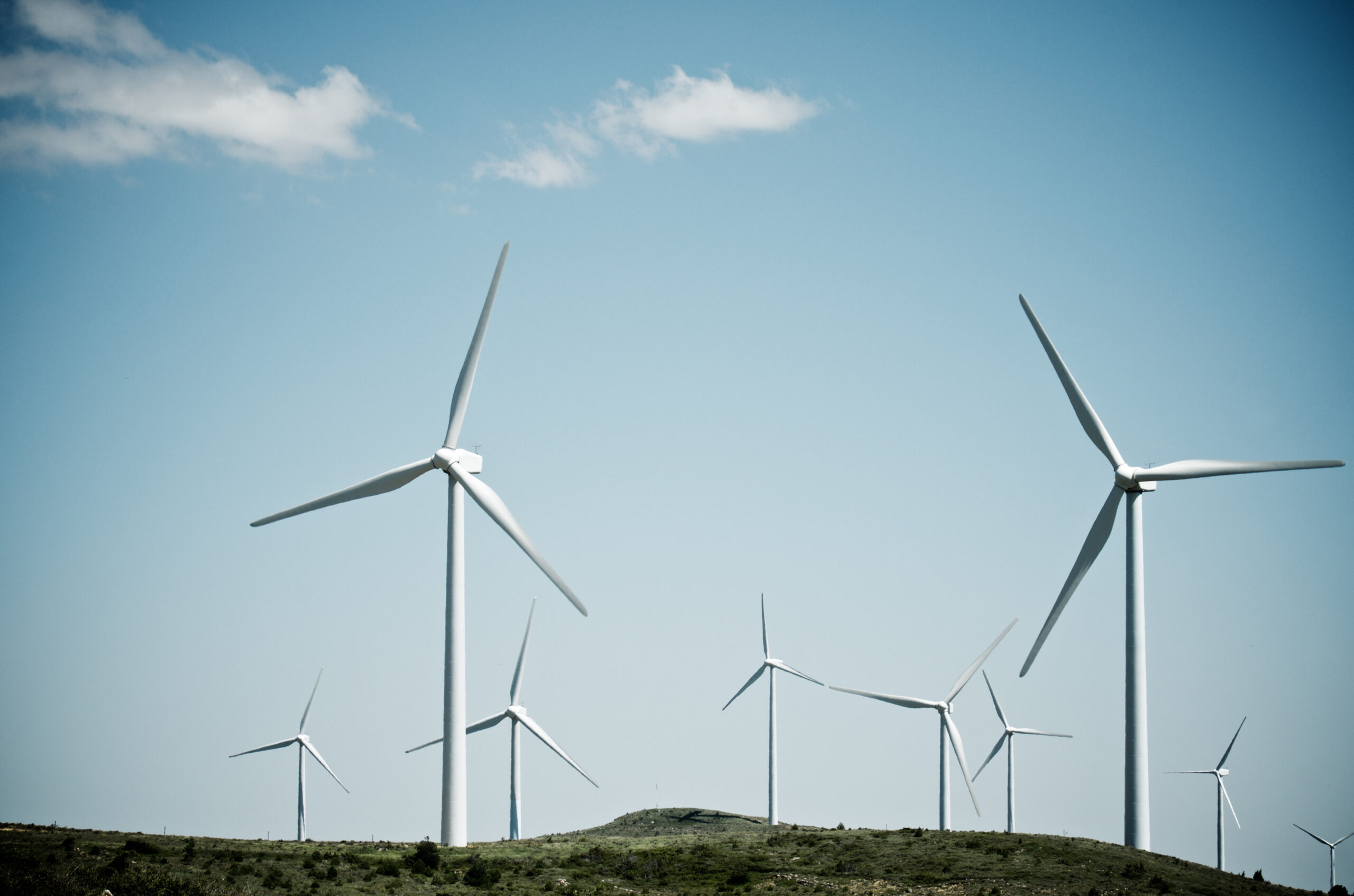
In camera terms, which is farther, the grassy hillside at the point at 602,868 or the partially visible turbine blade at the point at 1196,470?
the partially visible turbine blade at the point at 1196,470

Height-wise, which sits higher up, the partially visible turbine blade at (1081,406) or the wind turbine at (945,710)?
the partially visible turbine blade at (1081,406)

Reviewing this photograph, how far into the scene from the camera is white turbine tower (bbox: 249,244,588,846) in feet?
241

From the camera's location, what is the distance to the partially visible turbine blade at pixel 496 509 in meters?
72.4

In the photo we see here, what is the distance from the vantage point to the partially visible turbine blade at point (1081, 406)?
77.6 metres

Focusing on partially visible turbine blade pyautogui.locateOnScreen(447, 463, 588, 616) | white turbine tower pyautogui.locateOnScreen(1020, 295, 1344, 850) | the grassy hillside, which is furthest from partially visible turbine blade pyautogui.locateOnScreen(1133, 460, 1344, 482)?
partially visible turbine blade pyautogui.locateOnScreen(447, 463, 588, 616)

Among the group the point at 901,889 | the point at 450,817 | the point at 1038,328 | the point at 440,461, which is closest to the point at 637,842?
the point at 450,817

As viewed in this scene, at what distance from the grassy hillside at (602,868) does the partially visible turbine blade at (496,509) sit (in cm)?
1748

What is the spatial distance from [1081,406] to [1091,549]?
9169 millimetres

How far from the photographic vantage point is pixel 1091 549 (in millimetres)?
76438

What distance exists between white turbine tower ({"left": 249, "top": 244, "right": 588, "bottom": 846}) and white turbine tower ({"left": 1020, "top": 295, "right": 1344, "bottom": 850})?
32.3 m

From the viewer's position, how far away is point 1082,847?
79.1 metres

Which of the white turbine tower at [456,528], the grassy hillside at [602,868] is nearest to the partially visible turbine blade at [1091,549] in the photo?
the grassy hillside at [602,868]

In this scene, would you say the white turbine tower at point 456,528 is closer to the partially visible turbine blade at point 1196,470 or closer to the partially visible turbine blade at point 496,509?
the partially visible turbine blade at point 496,509

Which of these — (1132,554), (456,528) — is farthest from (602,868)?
(1132,554)
